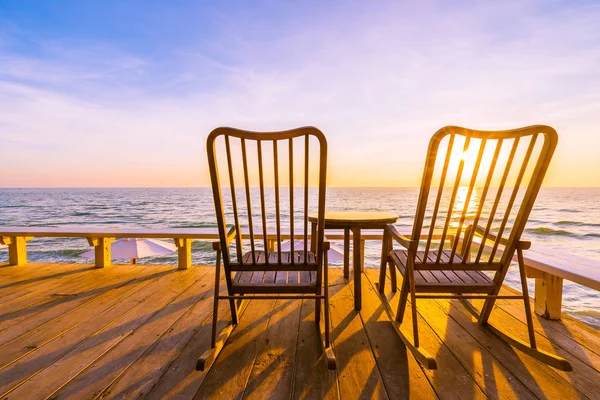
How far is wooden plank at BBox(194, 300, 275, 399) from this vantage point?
1.11 metres

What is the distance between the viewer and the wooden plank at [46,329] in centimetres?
145

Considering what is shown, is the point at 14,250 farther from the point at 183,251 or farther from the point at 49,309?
the point at 183,251

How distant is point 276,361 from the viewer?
52.2 inches

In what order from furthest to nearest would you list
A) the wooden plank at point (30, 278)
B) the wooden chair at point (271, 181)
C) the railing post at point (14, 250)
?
the railing post at point (14, 250) < the wooden plank at point (30, 278) < the wooden chair at point (271, 181)

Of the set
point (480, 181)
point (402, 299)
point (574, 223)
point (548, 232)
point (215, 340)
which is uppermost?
point (480, 181)

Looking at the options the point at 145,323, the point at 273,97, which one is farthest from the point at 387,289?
the point at 273,97

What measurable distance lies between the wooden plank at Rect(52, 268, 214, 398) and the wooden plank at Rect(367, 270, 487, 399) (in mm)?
1404

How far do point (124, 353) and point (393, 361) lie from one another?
4.51 feet

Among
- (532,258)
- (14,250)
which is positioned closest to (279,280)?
(532,258)

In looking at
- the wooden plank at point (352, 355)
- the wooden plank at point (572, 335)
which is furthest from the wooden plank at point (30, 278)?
the wooden plank at point (572, 335)

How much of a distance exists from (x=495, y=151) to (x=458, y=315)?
1.22 m

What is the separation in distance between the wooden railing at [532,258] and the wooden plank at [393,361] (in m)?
1.05

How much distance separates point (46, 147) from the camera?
14906 millimetres

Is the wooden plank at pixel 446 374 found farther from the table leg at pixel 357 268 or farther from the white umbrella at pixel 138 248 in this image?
the white umbrella at pixel 138 248
